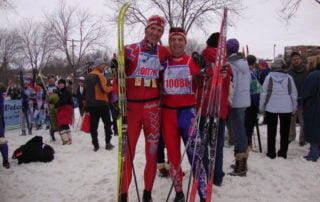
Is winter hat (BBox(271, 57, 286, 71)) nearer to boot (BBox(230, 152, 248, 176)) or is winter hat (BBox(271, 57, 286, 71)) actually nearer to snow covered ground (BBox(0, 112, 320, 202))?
snow covered ground (BBox(0, 112, 320, 202))

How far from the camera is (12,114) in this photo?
877cm

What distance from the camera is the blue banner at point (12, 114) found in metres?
8.59

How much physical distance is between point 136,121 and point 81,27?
20.2 meters

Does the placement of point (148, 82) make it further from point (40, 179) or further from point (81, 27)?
point (81, 27)

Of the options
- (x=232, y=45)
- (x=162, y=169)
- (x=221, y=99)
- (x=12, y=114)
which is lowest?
(x=162, y=169)

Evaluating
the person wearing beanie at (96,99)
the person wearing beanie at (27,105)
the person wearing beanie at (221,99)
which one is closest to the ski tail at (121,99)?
the person wearing beanie at (221,99)

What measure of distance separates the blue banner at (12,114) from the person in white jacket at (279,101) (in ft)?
29.0

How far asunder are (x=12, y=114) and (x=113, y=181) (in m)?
7.23

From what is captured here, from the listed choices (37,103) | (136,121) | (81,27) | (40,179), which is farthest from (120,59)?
(81,27)

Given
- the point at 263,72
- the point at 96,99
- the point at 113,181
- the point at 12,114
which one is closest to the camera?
the point at 113,181

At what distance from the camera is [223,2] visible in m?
13.5

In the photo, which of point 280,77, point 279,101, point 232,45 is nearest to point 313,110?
point 279,101

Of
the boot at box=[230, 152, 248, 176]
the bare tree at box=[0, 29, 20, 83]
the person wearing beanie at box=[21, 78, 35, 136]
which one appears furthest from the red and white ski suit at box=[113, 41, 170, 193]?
the bare tree at box=[0, 29, 20, 83]

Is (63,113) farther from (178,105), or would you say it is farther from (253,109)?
(253,109)
